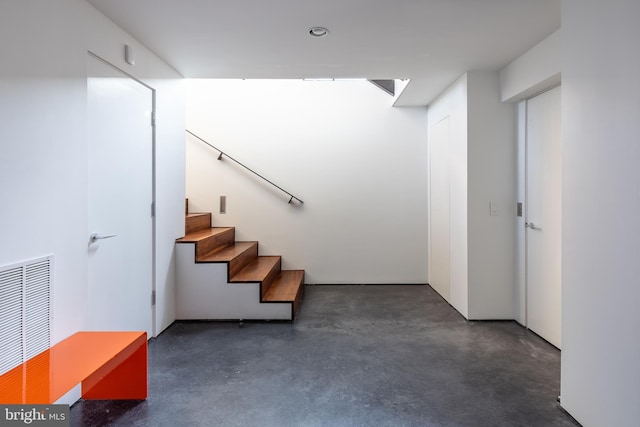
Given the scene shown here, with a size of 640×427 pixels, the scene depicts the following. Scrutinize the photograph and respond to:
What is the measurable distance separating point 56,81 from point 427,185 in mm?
3982

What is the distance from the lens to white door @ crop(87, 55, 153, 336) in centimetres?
213

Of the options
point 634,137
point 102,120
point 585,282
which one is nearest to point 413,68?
point 634,137

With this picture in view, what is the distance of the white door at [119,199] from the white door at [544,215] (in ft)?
10.8

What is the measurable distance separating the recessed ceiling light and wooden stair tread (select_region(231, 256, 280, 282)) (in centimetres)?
222

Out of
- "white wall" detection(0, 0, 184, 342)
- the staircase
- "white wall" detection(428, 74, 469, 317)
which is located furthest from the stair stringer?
"white wall" detection(428, 74, 469, 317)

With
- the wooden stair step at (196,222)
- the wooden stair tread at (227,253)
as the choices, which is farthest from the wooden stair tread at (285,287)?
the wooden stair step at (196,222)

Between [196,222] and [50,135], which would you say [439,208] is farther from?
[50,135]

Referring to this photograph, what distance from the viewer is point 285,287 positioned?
12.1ft

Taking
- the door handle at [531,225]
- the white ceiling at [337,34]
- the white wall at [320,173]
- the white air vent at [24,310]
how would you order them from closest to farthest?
the white air vent at [24,310]
the white ceiling at [337,34]
the door handle at [531,225]
the white wall at [320,173]

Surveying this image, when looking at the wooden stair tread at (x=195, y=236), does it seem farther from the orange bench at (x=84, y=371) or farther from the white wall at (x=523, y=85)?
the white wall at (x=523, y=85)

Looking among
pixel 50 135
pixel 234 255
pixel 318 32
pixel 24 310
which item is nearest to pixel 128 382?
pixel 24 310

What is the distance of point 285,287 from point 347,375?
159 centimetres

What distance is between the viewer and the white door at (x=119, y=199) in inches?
83.7

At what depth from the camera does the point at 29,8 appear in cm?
162
